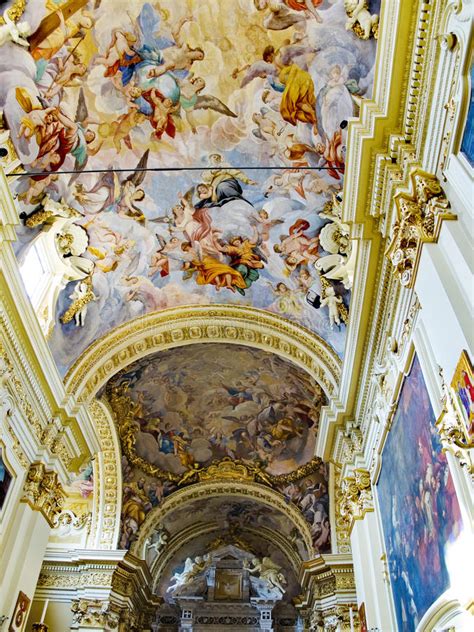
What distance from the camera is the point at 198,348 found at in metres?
14.9

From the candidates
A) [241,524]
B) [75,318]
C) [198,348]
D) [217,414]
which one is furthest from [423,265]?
[241,524]

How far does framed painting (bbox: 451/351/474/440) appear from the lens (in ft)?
17.3

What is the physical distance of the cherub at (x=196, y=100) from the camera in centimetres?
1041

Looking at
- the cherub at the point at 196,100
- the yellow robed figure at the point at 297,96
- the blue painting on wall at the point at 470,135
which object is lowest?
the blue painting on wall at the point at 470,135

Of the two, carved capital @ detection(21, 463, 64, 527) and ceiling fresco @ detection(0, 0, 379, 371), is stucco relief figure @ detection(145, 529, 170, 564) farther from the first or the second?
ceiling fresco @ detection(0, 0, 379, 371)

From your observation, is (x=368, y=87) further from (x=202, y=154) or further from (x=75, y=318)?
(x=75, y=318)

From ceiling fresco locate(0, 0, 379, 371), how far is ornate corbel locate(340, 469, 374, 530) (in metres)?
2.96

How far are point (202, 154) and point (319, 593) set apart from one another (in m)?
11.5

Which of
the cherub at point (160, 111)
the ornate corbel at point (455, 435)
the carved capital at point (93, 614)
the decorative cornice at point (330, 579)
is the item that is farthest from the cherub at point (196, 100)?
the carved capital at point (93, 614)

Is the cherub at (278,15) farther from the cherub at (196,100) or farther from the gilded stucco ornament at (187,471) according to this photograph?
the gilded stucco ornament at (187,471)

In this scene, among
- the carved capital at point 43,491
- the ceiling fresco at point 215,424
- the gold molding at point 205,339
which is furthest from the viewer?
the ceiling fresco at point 215,424

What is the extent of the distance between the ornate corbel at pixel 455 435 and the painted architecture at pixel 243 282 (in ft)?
0.10

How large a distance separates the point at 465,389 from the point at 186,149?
751cm

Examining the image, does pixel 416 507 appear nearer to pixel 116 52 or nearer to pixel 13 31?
pixel 116 52
